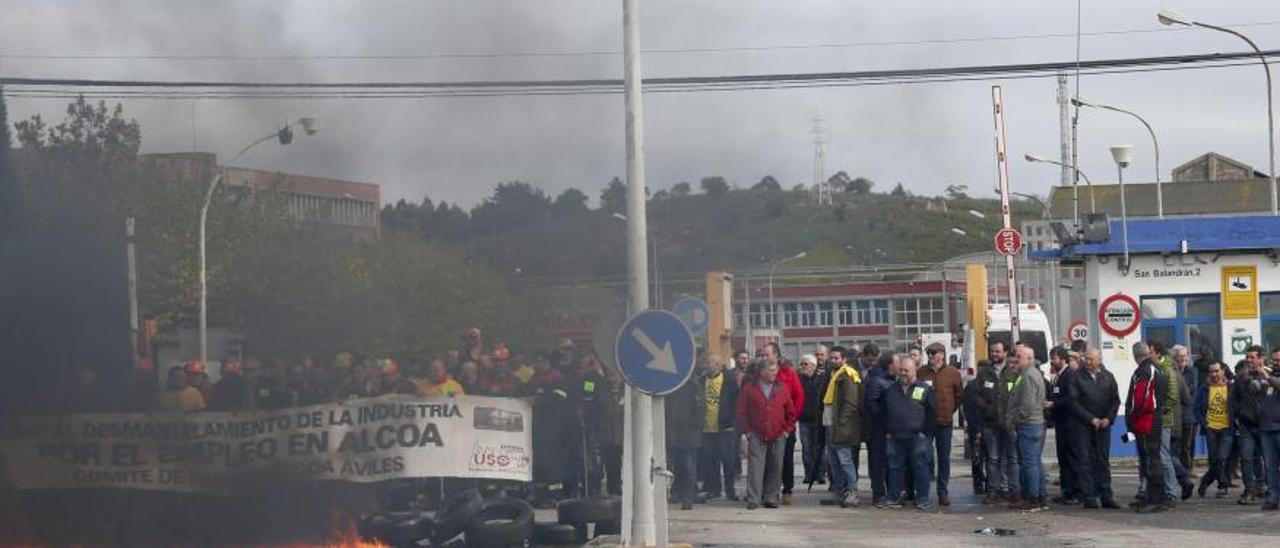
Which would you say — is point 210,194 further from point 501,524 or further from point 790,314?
point 790,314

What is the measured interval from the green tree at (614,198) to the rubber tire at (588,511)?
327 cm

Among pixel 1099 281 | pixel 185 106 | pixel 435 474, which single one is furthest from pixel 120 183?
pixel 1099 281

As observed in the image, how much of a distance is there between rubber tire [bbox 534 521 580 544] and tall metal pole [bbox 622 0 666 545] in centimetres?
90

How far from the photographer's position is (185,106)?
47.6 feet

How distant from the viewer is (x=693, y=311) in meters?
18.9

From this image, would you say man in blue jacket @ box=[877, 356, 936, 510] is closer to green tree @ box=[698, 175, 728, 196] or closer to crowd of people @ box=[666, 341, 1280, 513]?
crowd of people @ box=[666, 341, 1280, 513]

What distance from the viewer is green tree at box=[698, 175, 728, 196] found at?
61.6 feet

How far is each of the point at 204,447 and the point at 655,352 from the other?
3409mm

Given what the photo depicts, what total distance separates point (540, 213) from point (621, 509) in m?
3.15

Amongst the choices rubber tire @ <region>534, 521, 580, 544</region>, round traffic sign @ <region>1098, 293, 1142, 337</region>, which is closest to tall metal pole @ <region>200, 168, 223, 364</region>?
rubber tire @ <region>534, 521, 580, 544</region>

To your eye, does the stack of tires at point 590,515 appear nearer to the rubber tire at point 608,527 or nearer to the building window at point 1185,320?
the rubber tire at point 608,527

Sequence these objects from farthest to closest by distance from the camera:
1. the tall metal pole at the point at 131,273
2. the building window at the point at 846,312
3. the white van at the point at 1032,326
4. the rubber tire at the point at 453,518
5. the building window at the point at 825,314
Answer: the building window at the point at 846,312
the building window at the point at 825,314
the white van at the point at 1032,326
the rubber tire at the point at 453,518
the tall metal pole at the point at 131,273

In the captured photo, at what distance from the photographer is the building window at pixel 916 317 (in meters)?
62.1

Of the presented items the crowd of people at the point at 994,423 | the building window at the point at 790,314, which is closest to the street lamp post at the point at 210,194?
the crowd of people at the point at 994,423
